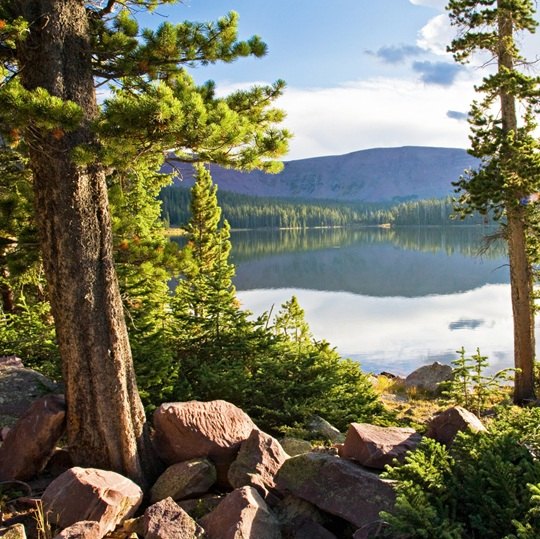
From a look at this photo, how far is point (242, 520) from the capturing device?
4934mm

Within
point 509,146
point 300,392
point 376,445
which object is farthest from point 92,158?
point 509,146

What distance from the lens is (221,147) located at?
5.90 meters

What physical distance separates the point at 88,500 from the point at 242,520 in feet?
5.29

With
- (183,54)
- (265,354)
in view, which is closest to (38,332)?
(265,354)

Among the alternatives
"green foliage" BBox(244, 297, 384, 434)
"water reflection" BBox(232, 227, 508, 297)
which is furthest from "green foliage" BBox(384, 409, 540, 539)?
"water reflection" BBox(232, 227, 508, 297)

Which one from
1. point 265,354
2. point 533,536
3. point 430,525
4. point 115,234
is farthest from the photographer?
point 265,354

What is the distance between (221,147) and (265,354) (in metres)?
4.91

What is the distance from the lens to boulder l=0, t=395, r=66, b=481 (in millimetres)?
6504

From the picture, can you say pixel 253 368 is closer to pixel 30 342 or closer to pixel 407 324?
pixel 30 342

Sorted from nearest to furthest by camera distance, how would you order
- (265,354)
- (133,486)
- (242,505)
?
(242,505) < (133,486) < (265,354)

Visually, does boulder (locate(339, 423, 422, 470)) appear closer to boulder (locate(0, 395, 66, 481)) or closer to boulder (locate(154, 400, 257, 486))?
boulder (locate(154, 400, 257, 486))

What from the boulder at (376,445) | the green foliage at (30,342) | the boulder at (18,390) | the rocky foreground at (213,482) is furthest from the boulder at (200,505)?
the green foliage at (30,342)

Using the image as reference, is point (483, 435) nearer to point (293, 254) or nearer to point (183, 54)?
point (183, 54)

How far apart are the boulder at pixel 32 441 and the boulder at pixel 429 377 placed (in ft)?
50.2
